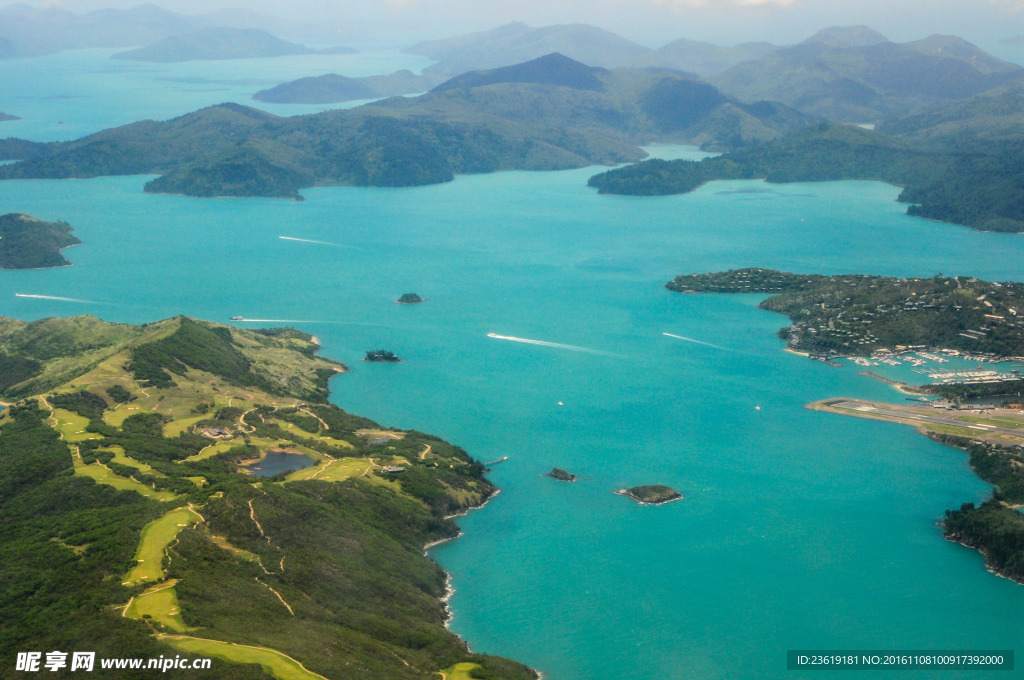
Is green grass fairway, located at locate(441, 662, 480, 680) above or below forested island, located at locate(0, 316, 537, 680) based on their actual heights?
below

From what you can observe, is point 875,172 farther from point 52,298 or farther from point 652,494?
point 652,494


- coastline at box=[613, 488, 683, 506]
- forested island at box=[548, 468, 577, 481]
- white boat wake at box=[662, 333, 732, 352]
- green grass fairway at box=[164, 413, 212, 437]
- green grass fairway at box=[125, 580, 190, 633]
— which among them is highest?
white boat wake at box=[662, 333, 732, 352]

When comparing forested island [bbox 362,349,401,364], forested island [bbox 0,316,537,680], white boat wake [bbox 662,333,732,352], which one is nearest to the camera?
forested island [bbox 0,316,537,680]

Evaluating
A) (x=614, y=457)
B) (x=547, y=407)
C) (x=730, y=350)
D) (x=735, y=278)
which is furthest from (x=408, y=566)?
(x=735, y=278)

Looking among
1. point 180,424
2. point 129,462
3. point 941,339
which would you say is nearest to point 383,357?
point 180,424

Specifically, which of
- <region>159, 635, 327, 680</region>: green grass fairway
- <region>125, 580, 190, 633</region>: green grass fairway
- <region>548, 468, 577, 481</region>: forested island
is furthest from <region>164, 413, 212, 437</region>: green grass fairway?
<region>159, 635, 327, 680</region>: green grass fairway

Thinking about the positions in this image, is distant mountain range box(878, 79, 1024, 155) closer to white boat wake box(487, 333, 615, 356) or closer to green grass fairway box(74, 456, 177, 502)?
white boat wake box(487, 333, 615, 356)

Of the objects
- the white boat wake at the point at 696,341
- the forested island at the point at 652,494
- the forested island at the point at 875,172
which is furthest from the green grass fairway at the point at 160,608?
the forested island at the point at 875,172
